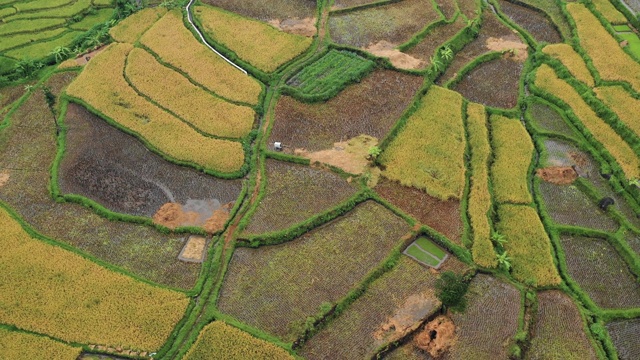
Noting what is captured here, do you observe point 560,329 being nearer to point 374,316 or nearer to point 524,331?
point 524,331

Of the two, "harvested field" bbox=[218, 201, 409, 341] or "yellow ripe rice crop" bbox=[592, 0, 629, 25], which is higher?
"yellow ripe rice crop" bbox=[592, 0, 629, 25]

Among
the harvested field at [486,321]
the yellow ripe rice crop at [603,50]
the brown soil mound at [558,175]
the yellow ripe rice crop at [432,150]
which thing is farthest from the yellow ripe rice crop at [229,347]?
the yellow ripe rice crop at [603,50]

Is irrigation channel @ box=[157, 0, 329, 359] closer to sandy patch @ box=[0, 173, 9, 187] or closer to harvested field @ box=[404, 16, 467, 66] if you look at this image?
harvested field @ box=[404, 16, 467, 66]

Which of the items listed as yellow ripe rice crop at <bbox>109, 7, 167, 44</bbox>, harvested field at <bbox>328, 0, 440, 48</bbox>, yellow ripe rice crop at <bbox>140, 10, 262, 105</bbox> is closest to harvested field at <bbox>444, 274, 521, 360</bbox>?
yellow ripe rice crop at <bbox>140, 10, 262, 105</bbox>

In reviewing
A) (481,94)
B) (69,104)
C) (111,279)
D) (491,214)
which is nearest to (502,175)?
(491,214)

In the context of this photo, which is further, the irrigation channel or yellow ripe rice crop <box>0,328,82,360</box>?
the irrigation channel

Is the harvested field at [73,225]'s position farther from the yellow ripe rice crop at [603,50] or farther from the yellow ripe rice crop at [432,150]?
the yellow ripe rice crop at [603,50]

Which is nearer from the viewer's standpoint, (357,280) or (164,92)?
(357,280)
